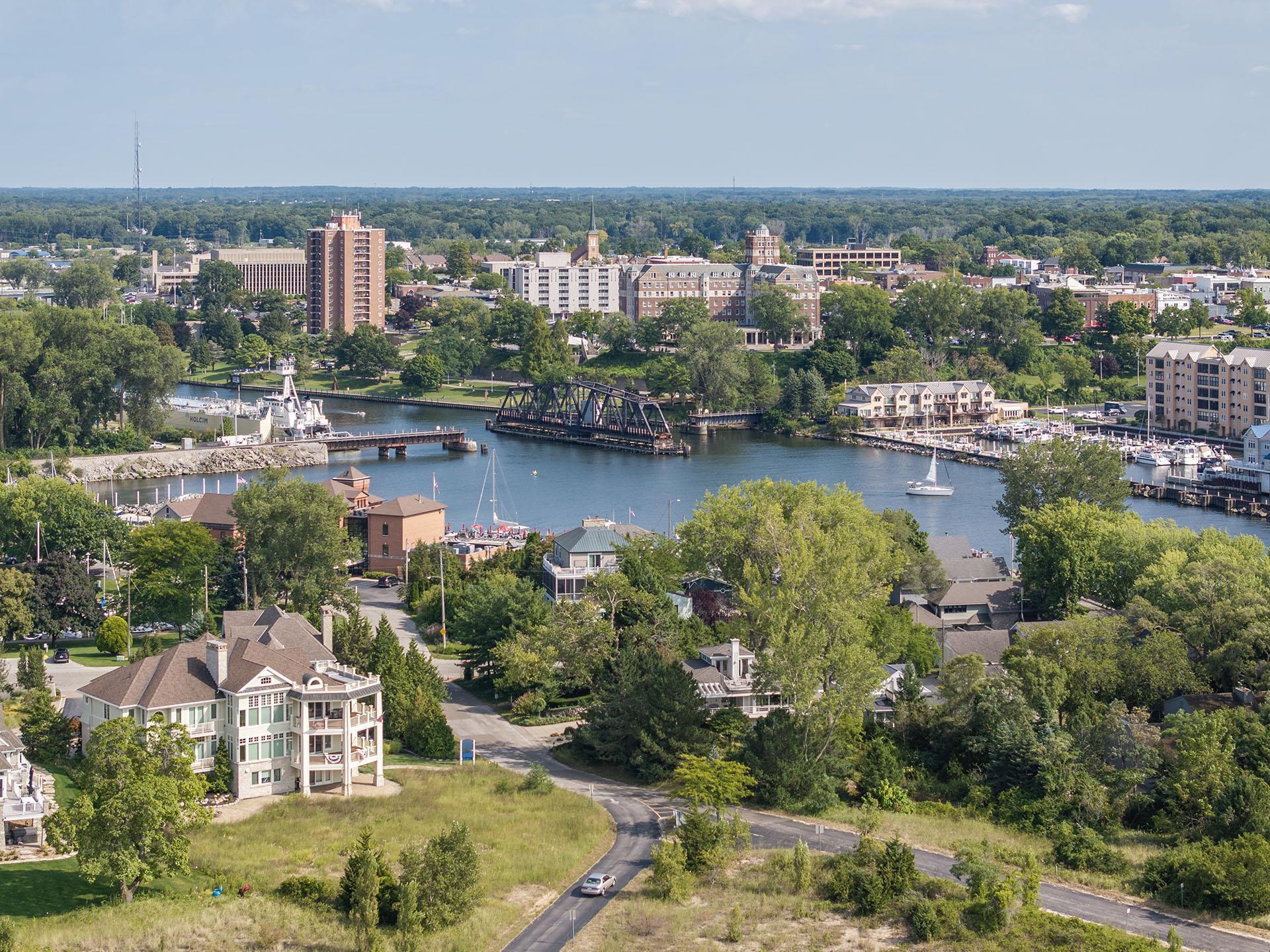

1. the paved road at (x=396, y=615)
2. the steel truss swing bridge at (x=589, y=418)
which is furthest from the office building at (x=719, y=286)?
the paved road at (x=396, y=615)

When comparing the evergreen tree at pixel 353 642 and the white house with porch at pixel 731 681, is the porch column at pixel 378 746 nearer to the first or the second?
the evergreen tree at pixel 353 642

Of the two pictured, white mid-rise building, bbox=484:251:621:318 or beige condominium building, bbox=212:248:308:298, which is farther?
beige condominium building, bbox=212:248:308:298

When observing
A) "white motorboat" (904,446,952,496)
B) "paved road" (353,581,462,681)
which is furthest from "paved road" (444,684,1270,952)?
"white motorboat" (904,446,952,496)

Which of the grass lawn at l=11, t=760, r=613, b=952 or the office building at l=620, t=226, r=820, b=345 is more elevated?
the office building at l=620, t=226, r=820, b=345

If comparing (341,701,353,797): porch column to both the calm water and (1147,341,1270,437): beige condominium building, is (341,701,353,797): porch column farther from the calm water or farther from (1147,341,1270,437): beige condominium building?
(1147,341,1270,437): beige condominium building

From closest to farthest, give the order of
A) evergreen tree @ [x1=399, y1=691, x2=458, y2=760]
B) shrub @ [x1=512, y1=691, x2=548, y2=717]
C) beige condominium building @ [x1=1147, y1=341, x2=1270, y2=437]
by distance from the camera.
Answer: evergreen tree @ [x1=399, y1=691, x2=458, y2=760], shrub @ [x1=512, y1=691, x2=548, y2=717], beige condominium building @ [x1=1147, y1=341, x2=1270, y2=437]

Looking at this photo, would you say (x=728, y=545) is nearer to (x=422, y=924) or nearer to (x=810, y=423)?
(x=422, y=924)

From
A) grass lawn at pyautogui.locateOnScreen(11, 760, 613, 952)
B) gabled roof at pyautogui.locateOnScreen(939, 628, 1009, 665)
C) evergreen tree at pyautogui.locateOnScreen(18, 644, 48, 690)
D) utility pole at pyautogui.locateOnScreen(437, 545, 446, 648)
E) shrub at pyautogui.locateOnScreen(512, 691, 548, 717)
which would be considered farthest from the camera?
utility pole at pyautogui.locateOnScreen(437, 545, 446, 648)
